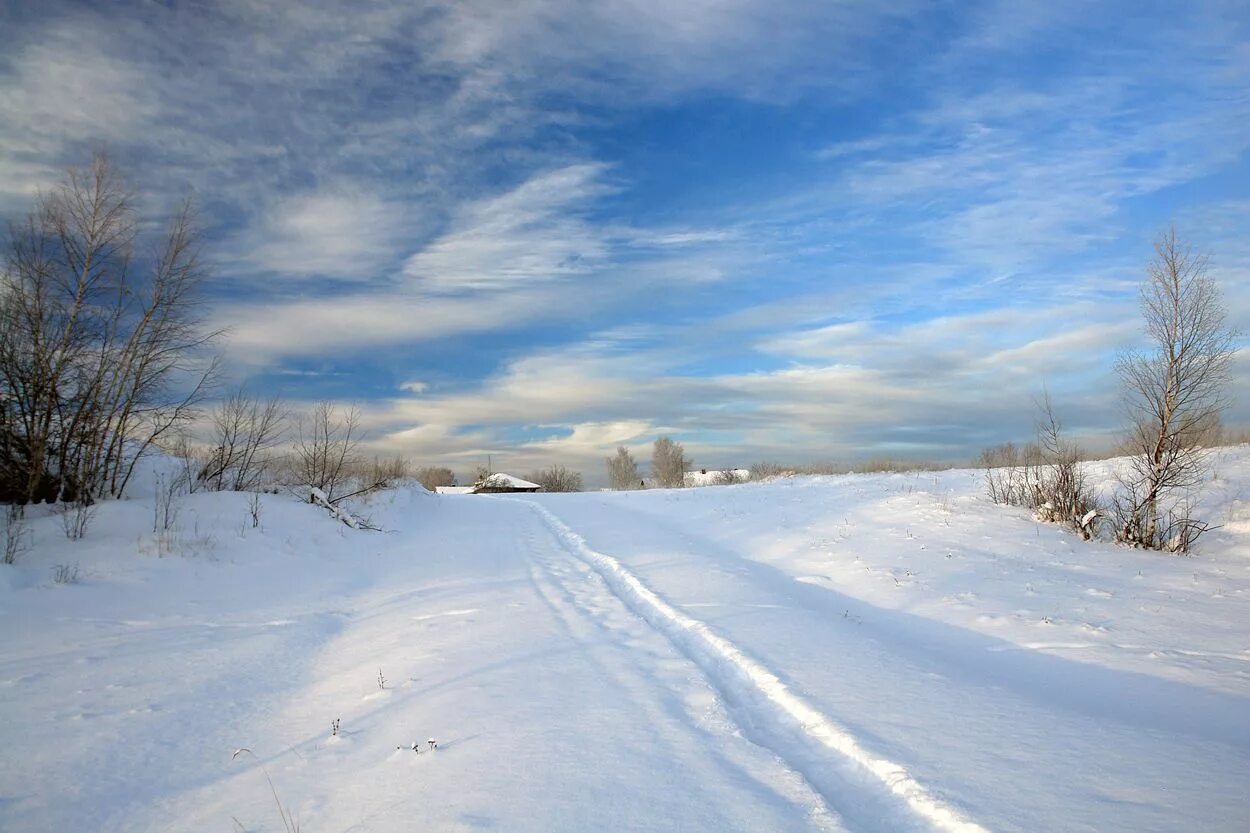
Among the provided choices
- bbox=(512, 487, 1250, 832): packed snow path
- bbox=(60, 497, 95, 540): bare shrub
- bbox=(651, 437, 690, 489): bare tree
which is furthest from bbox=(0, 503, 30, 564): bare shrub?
bbox=(651, 437, 690, 489): bare tree

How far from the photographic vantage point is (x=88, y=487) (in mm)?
13016

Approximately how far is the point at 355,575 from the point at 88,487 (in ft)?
20.3

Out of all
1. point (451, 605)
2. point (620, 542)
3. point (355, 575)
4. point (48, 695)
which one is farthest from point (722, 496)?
point (48, 695)

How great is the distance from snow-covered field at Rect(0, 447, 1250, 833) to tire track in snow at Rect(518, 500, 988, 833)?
22 mm

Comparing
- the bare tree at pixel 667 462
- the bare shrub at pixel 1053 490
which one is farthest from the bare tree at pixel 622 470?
the bare shrub at pixel 1053 490

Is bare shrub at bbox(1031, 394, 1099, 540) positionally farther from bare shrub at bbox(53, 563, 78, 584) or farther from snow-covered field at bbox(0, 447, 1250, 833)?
bare shrub at bbox(53, 563, 78, 584)

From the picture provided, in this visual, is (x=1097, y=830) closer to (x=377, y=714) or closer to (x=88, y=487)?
(x=377, y=714)

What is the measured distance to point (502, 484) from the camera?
74750 millimetres

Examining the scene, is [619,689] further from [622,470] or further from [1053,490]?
[622,470]


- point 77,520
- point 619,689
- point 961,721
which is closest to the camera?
point 961,721

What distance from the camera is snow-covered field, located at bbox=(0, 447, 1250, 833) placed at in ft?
12.1

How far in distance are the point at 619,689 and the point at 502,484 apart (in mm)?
71021

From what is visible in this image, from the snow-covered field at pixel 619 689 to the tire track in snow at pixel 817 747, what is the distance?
22 mm

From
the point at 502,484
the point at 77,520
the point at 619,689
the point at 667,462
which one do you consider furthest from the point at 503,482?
the point at 619,689
